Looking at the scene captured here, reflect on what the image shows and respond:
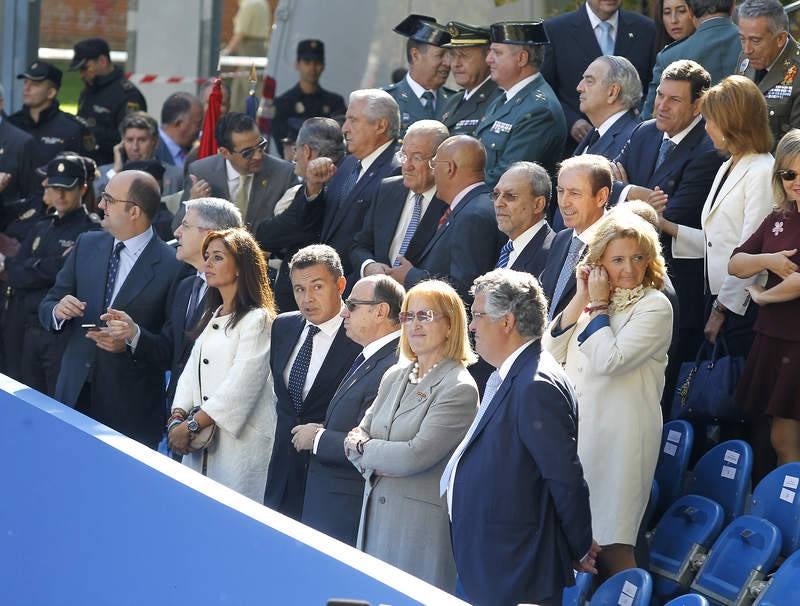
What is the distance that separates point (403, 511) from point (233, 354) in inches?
59.8

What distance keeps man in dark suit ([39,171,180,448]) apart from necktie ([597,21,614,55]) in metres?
2.91

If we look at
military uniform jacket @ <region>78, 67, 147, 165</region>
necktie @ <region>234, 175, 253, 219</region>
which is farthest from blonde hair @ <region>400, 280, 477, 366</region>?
military uniform jacket @ <region>78, 67, 147, 165</region>

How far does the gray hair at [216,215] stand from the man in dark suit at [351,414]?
1453mm

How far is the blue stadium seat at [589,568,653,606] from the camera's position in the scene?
5.14 meters

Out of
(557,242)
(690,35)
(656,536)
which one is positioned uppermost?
(690,35)

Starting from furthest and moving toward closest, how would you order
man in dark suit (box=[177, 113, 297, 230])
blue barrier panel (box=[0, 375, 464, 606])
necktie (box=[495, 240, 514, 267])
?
1. man in dark suit (box=[177, 113, 297, 230])
2. necktie (box=[495, 240, 514, 267])
3. blue barrier panel (box=[0, 375, 464, 606])

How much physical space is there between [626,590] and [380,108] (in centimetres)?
359

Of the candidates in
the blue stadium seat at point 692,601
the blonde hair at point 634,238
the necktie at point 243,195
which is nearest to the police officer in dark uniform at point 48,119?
the necktie at point 243,195

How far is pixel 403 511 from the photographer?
18.2 ft

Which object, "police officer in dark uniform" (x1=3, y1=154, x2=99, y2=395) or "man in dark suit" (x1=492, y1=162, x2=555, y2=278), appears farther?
"police officer in dark uniform" (x1=3, y1=154, x2=99, y2=395)

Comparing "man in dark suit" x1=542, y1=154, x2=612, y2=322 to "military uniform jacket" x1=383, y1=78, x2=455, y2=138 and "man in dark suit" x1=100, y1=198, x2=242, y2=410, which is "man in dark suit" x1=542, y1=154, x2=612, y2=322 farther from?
"military uniform jacket" x1=383, y1=78, x2=455, y2=138

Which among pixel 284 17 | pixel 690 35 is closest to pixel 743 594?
pixel 690 35

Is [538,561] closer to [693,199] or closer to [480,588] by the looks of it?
[480,588]

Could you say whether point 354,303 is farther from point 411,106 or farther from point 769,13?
point 411,106
